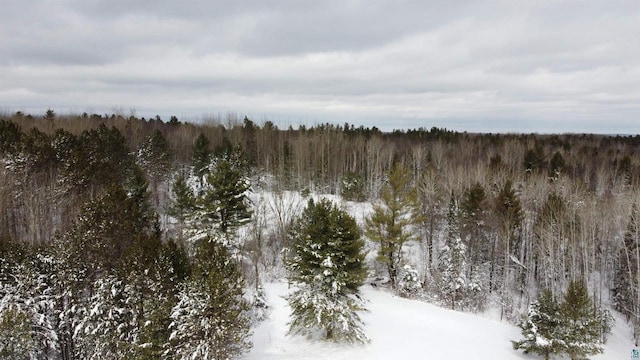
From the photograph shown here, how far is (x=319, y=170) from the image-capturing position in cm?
5744

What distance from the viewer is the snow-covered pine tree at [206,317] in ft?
48.4

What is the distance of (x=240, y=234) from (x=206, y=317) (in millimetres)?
24044

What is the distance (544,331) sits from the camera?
20.0m

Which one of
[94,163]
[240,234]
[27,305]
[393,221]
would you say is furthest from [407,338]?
[94,163]

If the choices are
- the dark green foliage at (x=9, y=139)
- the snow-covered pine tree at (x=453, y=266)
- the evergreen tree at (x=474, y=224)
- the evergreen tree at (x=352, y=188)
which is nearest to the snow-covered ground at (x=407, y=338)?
the snow-covered pine tree at (x=453, y=266)

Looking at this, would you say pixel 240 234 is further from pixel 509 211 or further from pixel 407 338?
pixel 509 211

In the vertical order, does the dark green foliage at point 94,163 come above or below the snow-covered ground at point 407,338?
above

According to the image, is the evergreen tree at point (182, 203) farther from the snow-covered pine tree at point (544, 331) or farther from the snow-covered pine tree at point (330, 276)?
the snow-covered pine tree at point (544, 331)

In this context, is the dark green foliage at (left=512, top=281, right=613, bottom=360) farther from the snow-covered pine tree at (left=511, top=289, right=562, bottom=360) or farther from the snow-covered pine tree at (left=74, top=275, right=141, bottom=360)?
the snow-covered pine tree at (left=74, top=275, right=141, bottom=360)

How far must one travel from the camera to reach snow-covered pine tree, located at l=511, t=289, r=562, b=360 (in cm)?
1975

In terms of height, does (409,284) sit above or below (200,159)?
below

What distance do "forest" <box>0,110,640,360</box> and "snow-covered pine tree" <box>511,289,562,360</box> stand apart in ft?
3.50

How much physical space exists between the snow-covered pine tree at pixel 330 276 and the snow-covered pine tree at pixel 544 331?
8652 millimetres

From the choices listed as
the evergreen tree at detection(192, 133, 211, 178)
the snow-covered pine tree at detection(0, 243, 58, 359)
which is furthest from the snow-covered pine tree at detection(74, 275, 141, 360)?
the evergreen tree at detection(192, 133, 211, 178)
